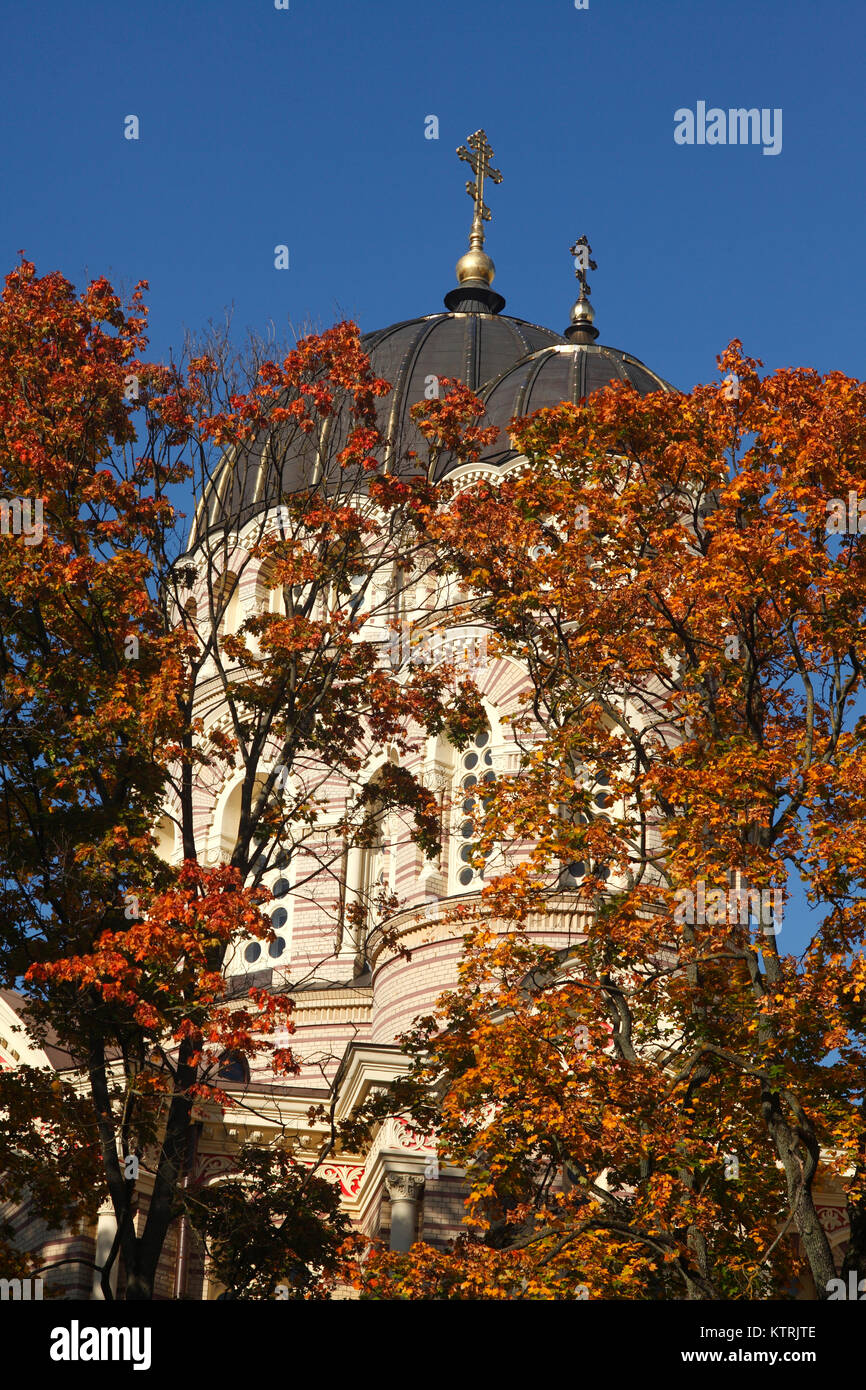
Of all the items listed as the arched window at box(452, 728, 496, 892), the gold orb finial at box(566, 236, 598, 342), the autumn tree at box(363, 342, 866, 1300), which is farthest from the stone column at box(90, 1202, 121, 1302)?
the gold orb finial at box(566, 236, 598, 342)

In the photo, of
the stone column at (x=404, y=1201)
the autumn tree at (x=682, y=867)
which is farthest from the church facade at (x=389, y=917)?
the autumn tree at (x=682, y=867)

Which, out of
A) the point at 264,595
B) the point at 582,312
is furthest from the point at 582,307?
the point at 264,595

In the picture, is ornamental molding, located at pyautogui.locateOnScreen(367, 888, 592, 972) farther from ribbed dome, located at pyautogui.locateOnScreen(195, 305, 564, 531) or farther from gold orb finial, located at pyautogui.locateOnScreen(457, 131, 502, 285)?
gold orb finial, located at pyautogui.locateOnScreen(457, 131, 502, 285)

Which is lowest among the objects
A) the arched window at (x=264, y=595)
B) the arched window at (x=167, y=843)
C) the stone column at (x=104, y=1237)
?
the stone column at (x=104, y=1237)

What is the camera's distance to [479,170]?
45.3 metres

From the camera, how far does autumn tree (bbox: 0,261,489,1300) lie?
14.8 m

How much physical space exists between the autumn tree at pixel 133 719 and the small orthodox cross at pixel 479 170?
2855cm

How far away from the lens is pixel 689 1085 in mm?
15758

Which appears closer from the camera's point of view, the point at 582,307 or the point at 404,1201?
the point at 404,1201

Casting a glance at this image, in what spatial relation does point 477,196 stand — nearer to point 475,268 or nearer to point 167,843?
point 475,268

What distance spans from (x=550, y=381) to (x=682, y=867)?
2077cm

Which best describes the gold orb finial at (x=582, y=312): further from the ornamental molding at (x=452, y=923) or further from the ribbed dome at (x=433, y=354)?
the ornamental molding at (x=452, y=923)

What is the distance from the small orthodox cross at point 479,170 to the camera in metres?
44.6

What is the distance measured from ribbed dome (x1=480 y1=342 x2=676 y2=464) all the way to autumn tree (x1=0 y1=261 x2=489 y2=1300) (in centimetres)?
1578
